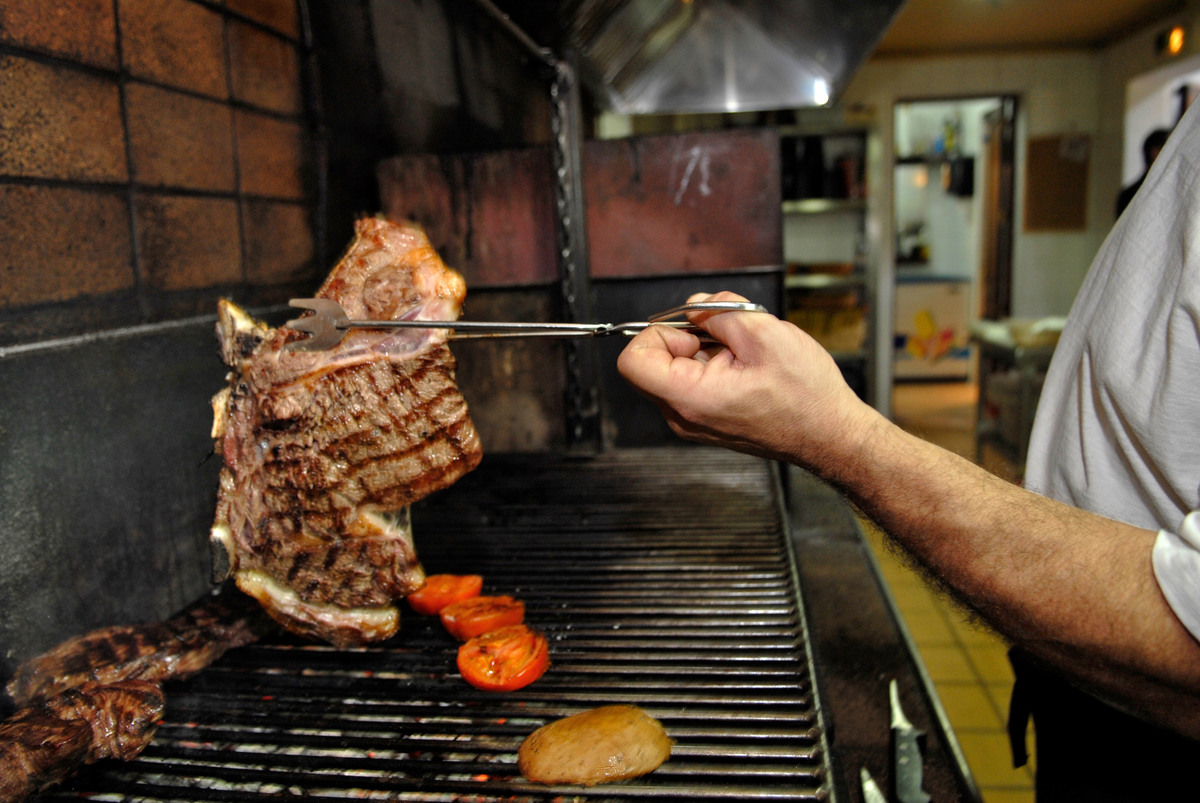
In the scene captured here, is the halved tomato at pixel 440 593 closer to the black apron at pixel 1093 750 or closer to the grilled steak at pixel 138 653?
the grilled steak at pixel 138 653

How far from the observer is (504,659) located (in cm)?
154

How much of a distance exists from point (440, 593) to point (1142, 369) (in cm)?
155

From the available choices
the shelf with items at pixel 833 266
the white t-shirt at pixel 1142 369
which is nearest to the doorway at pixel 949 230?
the shelf with items at pixel 833 266

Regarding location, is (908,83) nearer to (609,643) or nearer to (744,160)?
(744,160)

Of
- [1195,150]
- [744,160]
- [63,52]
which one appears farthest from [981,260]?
[63,52]

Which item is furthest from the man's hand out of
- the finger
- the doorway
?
the doorway

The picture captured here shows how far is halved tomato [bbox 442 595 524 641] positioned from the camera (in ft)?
5.57

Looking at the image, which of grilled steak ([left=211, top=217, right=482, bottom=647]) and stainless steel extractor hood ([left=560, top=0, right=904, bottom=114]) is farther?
stainless steel extractor hood ([left=560, top=0, right=904, bottom=114])

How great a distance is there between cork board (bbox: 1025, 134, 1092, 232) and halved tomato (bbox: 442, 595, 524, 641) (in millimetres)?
8473

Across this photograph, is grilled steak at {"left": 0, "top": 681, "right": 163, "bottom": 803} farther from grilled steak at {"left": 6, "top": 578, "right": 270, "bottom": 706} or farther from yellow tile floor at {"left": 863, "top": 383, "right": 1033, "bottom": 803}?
yellow tile floor at {"left": 863, "top": 383, "right": 1033, "bottom": 803}

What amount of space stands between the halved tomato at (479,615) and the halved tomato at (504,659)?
0.20ft

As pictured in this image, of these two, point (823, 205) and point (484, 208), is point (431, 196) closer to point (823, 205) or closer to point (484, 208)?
point (484, 208)

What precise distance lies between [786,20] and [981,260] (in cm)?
676

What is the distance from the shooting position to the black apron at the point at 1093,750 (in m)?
1.35
